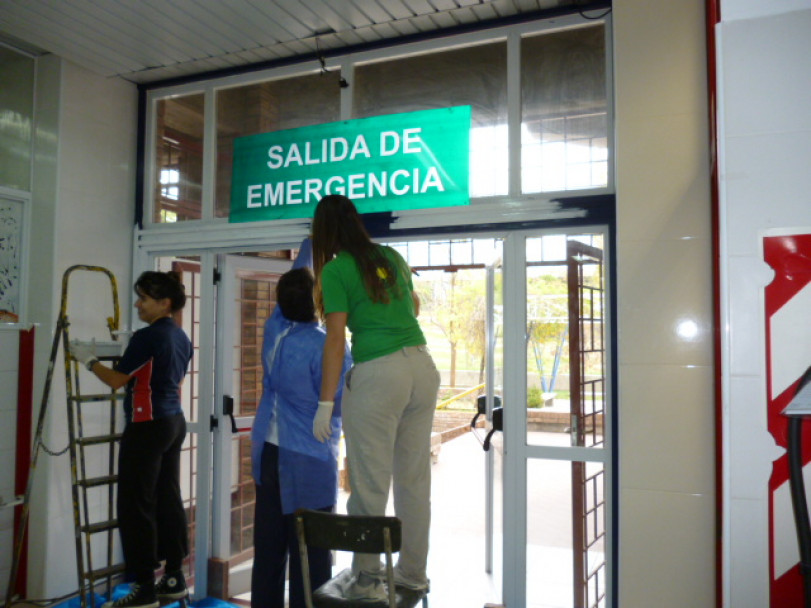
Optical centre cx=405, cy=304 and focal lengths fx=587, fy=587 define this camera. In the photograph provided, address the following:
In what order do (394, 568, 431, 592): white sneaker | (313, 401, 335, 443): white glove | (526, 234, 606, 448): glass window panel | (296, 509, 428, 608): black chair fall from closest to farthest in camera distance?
(296, 509, 428, 608): black chair
(394, 568, 431, 592): white sneaker
(313, 401, 335, 443): white glove
(526, 234, 606, 448): glass window panel

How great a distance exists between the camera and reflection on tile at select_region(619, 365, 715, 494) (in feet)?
6.41

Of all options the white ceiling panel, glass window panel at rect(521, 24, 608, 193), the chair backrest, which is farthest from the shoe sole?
the white ceiling panel

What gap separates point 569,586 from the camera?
2.69m

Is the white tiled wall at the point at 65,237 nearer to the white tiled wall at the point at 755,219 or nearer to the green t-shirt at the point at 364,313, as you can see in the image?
the green t-shirt at the point at 364,313

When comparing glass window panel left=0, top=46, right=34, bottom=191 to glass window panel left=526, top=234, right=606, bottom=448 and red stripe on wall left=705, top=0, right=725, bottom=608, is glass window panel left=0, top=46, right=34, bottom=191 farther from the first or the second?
red stripe on wall left=705, top=0, right=725, bottom=608

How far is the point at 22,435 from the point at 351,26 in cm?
261

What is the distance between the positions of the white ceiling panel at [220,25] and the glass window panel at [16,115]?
0.12 metres

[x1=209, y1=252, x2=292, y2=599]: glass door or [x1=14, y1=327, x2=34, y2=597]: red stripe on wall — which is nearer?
[x1=14, y1=327, x2=34, y2=597]: red stripe on wall

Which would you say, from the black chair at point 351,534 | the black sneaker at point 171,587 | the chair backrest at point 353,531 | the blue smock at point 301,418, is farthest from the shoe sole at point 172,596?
the chair backrest at point 353,531

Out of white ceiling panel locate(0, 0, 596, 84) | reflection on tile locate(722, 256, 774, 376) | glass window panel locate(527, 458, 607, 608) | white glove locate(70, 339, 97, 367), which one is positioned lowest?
glass window panel locate(527, 458, 607, 608)

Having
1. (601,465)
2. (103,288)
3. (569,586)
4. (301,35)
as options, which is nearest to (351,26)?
(301,35)

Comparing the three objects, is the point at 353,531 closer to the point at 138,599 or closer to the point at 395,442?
the point at 395,442

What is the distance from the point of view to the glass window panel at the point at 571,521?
2488 mm

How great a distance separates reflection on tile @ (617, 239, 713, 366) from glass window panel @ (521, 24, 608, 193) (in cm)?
54
